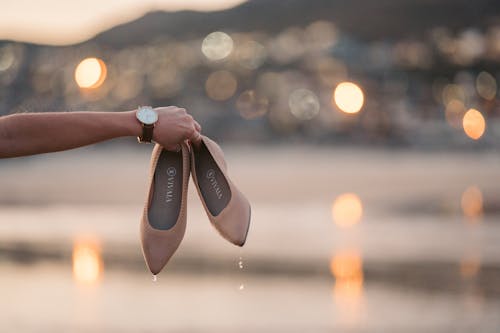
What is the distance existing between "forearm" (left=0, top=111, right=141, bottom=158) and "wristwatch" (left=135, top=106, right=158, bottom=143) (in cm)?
→ 5

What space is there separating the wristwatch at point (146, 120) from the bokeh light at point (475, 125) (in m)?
74.0

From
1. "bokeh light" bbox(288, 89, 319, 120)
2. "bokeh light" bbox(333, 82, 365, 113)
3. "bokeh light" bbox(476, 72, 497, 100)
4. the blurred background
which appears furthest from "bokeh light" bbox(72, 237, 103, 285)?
"bokeh light" bbox(288, 89, 319, 120)

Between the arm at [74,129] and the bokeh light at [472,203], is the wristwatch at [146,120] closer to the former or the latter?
the arm at [74,129]

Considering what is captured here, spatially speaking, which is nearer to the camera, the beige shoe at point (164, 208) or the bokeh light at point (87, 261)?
the beige shoe at point (164, 208)

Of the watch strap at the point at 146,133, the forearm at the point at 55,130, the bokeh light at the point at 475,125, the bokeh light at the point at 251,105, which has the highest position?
the bokeh light at the point at 251,105

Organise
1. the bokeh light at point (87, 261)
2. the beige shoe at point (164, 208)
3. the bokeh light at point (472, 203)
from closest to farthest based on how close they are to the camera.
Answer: the beige shoe at point (164, 208) < the bokeh light at point (87, 261) < the bokeh light at point (472, 203)

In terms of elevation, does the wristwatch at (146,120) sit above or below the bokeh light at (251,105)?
below

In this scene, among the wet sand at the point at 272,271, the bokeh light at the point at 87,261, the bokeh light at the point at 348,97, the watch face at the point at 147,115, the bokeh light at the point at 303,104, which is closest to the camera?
the watch face at the point at 147,115

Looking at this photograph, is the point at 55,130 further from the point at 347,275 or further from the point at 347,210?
the point at 347,210

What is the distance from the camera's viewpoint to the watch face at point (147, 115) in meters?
5.27

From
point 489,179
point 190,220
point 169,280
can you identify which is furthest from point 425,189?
point 169,280

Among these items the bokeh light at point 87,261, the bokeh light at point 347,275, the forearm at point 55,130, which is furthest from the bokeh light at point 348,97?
the forearm at point 55,130

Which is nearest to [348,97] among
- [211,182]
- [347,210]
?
[347,210]

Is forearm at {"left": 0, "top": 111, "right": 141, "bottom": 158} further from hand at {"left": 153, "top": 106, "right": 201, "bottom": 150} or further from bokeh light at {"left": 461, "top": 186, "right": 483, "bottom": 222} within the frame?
bokeh light at {"left": 461, "top": 186, "right": 483, "bottom": 222}
